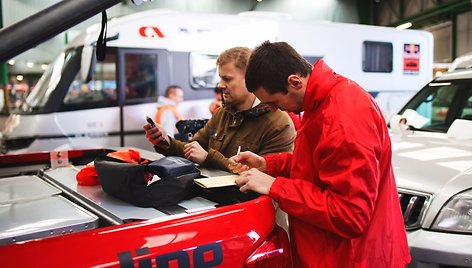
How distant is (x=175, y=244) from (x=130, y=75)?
19.0 ft

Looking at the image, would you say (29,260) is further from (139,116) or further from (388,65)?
(388,65)

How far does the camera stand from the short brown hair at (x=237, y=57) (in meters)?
2.49

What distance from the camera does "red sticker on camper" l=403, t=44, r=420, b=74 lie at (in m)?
9.05

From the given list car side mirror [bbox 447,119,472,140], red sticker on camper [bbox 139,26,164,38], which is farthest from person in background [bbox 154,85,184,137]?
car side mirror [bbox 447,119,472,140]

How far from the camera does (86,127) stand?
6512mm

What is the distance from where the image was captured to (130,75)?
6789 millimetres

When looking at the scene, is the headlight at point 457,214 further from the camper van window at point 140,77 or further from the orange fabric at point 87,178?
the camper van window at point 140,77

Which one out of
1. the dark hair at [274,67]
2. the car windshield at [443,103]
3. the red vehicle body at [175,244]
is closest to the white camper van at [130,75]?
the car windshield at [443,103]

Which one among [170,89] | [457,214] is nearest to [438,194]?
[457,214]

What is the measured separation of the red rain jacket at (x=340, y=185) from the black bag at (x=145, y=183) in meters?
0.38

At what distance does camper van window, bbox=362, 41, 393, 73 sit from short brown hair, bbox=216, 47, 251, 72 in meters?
6.51

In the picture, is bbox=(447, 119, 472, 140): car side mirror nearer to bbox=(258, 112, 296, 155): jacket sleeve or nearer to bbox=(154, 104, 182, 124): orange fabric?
bbox=(258, 112, 296, 155): jacket sleeve

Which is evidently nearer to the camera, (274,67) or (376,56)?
(274,67)

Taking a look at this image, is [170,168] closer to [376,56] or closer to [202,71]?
[202,71]
